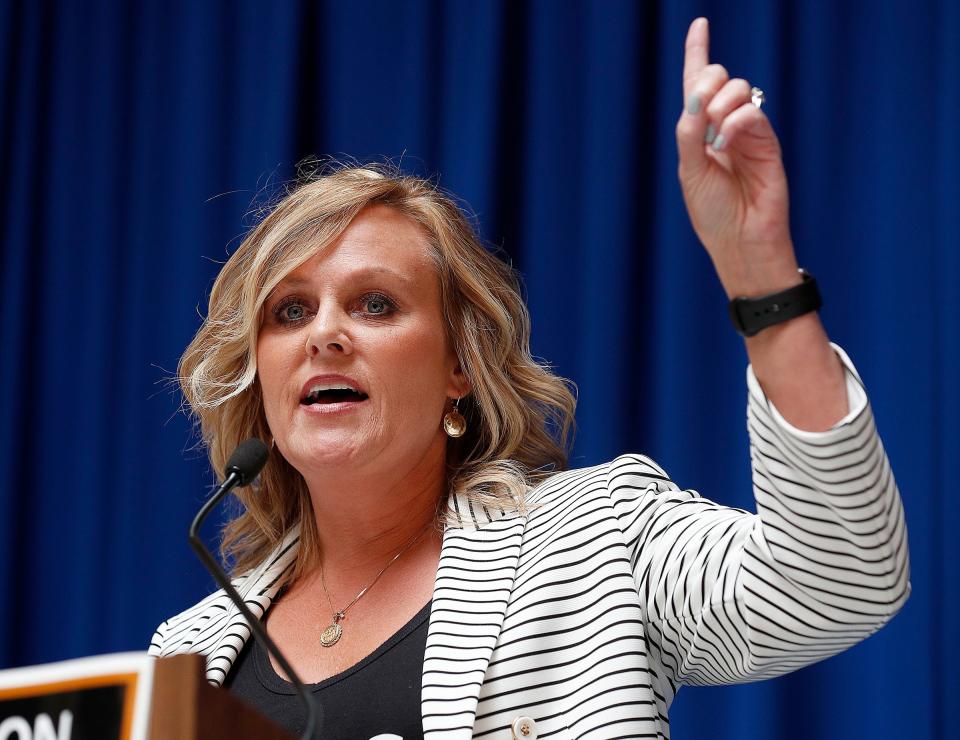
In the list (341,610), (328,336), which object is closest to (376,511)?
(341,610)

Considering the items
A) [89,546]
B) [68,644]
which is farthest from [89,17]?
[68,644]

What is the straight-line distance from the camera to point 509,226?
2238mm

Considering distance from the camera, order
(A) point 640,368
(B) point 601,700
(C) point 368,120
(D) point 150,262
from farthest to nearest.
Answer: (D) point 150,262 → (C) point 368,120 → (A) point 640,368 → (B) point 601,700

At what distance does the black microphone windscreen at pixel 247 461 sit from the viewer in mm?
1151

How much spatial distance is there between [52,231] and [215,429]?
0.97 meters

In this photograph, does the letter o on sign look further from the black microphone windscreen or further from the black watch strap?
the black watch strap

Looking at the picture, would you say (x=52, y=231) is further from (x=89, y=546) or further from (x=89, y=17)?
(x=89, y=546)

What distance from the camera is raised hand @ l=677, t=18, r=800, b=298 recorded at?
40.9 inches

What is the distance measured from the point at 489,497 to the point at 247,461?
19.8 inches

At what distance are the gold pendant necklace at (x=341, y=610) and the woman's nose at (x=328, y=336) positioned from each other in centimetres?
28

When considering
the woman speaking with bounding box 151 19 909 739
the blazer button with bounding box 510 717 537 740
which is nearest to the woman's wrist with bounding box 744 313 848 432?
the woman speaking with bounding box 151 19 909 739

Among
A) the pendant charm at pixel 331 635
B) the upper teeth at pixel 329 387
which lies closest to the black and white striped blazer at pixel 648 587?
the pendant charm at pixel 331 635

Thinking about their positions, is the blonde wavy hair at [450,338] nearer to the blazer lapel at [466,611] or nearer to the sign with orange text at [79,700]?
the blazer lapel at [466,611]

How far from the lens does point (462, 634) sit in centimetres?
137
